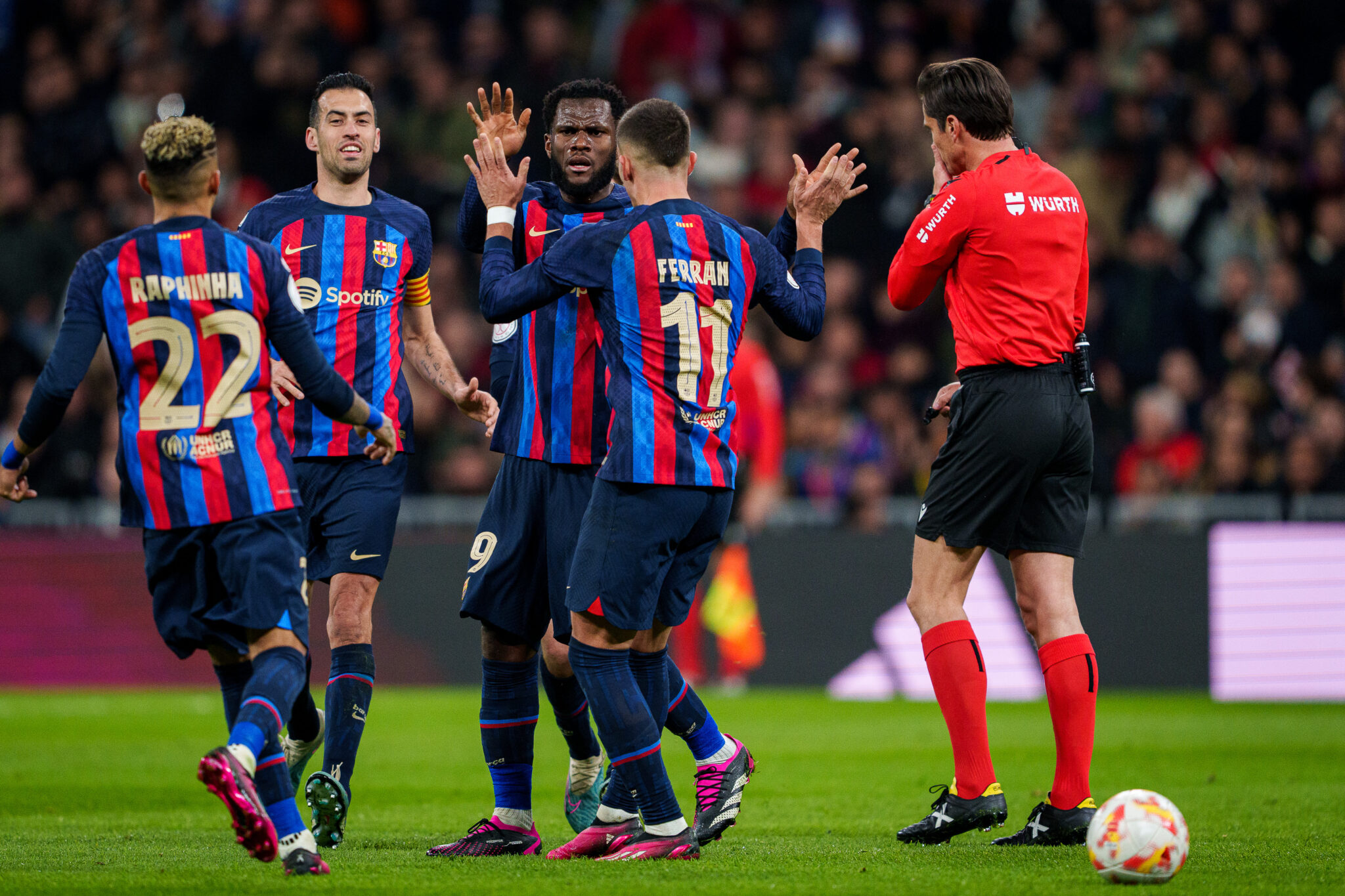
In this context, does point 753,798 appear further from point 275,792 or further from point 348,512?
point 275,792

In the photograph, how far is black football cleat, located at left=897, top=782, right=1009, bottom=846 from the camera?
557 cm

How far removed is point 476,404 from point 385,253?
2.95 feet

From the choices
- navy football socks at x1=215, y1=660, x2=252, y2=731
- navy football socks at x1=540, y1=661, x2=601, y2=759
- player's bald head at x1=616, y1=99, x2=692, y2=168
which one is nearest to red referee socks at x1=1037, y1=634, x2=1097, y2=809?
navy football socks at x1=540, y1=661, x2=601, y2=759

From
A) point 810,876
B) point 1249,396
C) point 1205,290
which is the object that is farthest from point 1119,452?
point 810,876

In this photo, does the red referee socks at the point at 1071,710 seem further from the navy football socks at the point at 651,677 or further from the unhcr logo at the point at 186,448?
the unhcr logo at the point at 186,448

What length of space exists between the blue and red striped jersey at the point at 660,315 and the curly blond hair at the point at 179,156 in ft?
3.17

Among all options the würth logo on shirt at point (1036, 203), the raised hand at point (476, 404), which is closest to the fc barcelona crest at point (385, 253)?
the raised hand at point (476, 404)

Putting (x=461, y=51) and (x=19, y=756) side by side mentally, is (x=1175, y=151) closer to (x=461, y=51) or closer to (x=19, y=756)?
(x=461, y=51)

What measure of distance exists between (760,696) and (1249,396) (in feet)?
15.0

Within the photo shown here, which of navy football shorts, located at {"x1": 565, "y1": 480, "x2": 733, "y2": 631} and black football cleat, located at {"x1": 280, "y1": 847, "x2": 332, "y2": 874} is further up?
navy football shorts, located at {"x1": 565, "y1": 480, "x2": 733, "y2": 631}

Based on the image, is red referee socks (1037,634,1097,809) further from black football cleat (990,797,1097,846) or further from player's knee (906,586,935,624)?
player's knee (906,586,935,624)

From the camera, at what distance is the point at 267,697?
479 cm

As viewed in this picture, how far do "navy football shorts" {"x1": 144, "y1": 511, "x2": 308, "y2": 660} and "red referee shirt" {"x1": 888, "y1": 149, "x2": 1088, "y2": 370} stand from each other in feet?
7.88

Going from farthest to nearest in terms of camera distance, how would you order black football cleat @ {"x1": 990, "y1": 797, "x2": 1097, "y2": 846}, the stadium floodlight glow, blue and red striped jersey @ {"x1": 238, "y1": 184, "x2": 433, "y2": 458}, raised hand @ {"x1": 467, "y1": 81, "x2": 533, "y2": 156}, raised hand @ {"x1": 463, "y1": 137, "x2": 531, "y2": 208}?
the stadium floodlight glow < blue and red striped jersey @ {"x1": 238, "y1": 184, "x2": 433, "y2": 458} < raised hand @ {"x1": 467, "y1": 81, "x2": 533, "y2": 156} < raised hand @ {"x1": 463, "y1": 137, "x2": 531, "y2": 208} < black football cleat @ {"x1": 990, "y1": 797, "x2": 1097, "y2": 846}
